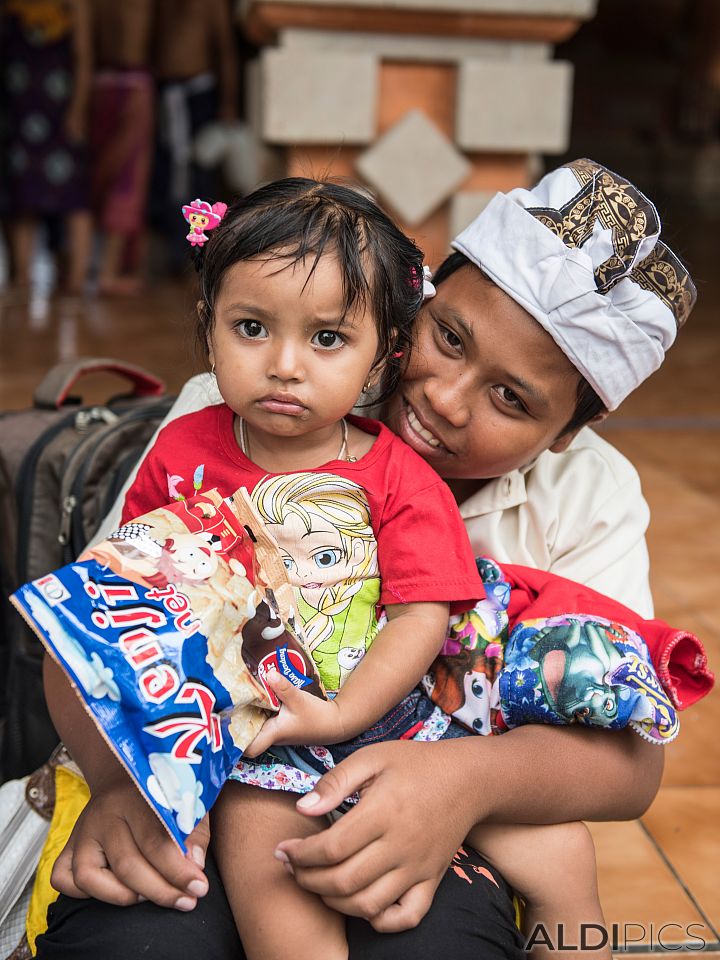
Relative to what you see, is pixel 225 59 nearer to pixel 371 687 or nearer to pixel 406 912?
pixel 371 687

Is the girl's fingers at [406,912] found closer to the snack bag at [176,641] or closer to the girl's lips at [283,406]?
the snack bag at [176,641]

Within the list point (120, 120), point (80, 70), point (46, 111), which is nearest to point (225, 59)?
point (120, 120)

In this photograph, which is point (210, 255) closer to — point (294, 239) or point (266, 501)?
point (294, 239)

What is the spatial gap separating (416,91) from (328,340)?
239 centimetres

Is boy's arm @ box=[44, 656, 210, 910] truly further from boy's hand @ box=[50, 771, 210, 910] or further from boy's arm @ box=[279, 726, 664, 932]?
boy's arm @ box=[279, 726, 664, 932]

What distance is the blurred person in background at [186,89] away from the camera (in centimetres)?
607

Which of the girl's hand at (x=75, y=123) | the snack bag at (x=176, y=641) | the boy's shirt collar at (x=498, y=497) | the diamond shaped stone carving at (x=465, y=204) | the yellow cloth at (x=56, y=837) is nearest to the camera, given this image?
the snack bag at (x=176, y=641)

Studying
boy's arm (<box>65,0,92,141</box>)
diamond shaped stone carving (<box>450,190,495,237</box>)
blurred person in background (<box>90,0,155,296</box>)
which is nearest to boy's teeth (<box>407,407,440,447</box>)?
diamond shaped stone carving (<box>450,190,495,237</box>)

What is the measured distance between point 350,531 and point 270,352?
0.20 metres

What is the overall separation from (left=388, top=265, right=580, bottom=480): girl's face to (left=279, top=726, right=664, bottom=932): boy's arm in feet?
1.12

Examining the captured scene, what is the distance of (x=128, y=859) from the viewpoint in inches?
41.1

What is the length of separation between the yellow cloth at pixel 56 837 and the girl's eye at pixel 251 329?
542 millimetres

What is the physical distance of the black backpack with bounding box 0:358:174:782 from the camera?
1608 millimetres

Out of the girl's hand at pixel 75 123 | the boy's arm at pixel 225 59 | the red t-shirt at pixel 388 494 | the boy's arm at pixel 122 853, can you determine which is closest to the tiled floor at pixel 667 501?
the red t-shirt at pixel 388 494
